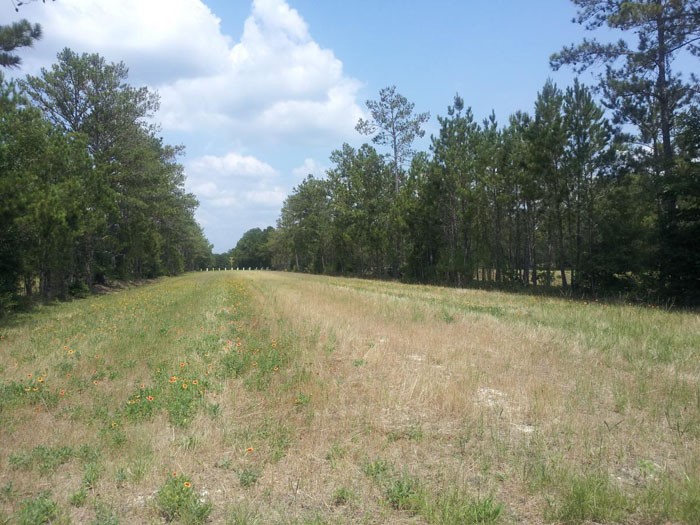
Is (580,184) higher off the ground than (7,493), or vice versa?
(580,184)

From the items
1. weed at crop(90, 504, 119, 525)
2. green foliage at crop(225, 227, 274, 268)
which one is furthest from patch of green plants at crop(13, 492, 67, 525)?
green foliage at crop(225, 227, 274, 268)

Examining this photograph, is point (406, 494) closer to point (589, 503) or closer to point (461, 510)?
point (461, 510)

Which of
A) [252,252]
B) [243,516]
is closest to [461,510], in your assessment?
[243,516]

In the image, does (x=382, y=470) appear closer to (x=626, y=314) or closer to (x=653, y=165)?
(x=626, y=314)

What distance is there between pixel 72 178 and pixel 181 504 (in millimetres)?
23442

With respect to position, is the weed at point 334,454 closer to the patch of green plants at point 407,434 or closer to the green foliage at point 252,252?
the patch of green plants at point 407,434

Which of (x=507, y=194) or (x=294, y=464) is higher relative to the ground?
Answer: (x=507, y=194)

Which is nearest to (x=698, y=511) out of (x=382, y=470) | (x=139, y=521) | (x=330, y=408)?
(x=382, y=470)

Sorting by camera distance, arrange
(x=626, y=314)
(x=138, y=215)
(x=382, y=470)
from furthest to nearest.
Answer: (x=138, y=215)
(x=626, y=314)
(x=382, y=470)

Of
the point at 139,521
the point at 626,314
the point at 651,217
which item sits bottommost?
the point at 139,521

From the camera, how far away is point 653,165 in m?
21.0

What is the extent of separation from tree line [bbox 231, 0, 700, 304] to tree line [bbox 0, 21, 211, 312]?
21856 mm

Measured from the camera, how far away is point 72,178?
2244 centimetres

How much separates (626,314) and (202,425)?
1275cm
